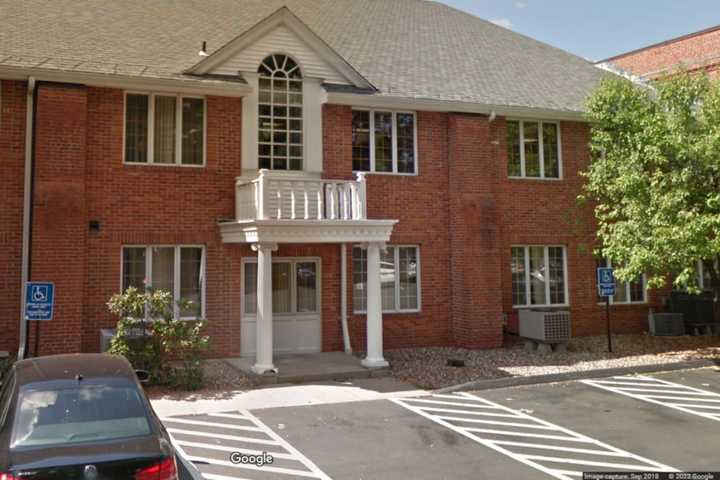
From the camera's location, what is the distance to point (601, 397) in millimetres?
10477

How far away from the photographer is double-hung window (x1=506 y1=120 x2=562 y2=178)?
16141 mm

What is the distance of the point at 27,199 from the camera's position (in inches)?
465

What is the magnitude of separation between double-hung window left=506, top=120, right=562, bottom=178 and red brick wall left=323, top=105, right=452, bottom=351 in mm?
2129

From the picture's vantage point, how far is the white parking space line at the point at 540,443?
7.04 metres

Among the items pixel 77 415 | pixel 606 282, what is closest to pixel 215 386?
pixel 77 415

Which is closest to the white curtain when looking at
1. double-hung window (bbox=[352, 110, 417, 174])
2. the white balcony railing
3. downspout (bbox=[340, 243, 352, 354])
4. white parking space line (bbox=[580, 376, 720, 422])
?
the white balcony railing

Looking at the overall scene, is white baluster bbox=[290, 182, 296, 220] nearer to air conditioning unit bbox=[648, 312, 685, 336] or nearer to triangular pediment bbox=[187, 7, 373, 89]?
triangular pediment bbox=[187, 7, 373, 89]

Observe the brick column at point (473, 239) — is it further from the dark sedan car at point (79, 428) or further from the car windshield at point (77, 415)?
the car windshield at point (77, 415)

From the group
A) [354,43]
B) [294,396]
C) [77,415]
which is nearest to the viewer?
[77,415]

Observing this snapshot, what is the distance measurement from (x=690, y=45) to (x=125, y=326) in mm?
26015

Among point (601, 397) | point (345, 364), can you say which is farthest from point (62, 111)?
point (601, 397)

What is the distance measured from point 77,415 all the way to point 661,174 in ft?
42.2

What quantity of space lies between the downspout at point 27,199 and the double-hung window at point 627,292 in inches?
564

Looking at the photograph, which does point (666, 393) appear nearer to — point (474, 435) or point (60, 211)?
point (474, 435)
